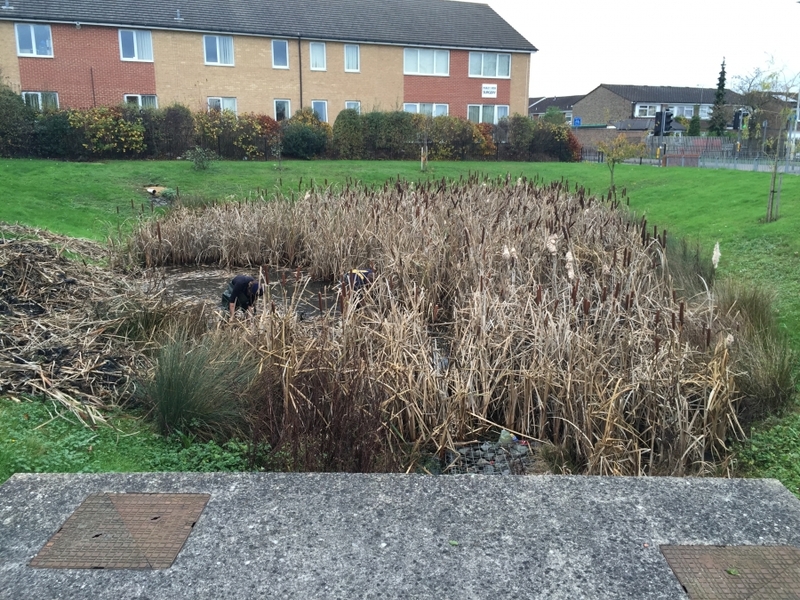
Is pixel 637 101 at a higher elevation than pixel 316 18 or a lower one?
lower

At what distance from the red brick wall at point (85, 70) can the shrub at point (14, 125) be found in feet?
28.1

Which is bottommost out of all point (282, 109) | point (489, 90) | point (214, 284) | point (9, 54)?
point (214, 284)

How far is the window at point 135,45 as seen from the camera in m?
30.0

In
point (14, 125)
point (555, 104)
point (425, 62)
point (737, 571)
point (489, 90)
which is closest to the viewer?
point (737, 571)

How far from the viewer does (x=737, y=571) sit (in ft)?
8.75

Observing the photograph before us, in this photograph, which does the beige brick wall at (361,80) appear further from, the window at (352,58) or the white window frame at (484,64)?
the white window frame at (484,64)

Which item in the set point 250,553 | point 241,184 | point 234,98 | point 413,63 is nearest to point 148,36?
point 234,98

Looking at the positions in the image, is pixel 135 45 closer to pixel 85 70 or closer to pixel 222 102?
pixel 85 70

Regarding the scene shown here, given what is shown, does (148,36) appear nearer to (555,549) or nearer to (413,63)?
(413,63)

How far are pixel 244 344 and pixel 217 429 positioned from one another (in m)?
0.71

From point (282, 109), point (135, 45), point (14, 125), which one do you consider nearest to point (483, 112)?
point (282, 109)

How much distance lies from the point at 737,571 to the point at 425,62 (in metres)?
35.1

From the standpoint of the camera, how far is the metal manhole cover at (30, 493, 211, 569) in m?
2.71

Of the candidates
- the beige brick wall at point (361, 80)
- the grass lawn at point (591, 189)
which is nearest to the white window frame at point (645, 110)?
the beige brick wall at point (361, 80)
